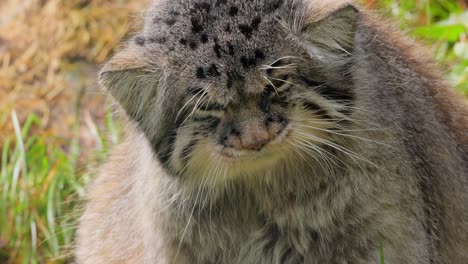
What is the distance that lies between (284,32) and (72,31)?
16.8 ft

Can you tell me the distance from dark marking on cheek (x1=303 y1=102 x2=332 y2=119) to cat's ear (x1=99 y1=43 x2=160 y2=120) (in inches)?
27.6

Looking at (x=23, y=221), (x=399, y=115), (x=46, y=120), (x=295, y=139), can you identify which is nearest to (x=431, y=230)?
(x=399, y=115)

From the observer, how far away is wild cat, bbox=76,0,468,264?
4062 millimetres

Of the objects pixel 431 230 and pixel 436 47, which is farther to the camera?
pixel 436 47

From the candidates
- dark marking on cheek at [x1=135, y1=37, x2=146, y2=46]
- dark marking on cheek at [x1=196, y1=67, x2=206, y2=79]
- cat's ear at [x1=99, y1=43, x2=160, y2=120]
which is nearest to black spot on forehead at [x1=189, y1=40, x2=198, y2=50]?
dark marking on cheek at [x1=196, y1=67, x2=206, y2=79]

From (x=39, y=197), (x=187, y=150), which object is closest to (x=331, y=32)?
(x=187, y=150)

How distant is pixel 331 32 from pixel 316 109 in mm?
359

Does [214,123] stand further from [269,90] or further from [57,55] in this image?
[57,55]

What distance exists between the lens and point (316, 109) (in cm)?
421

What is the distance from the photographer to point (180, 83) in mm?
4141

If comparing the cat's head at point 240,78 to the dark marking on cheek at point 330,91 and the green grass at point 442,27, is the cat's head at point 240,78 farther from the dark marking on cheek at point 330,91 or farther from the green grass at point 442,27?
the green grass at point 442,27

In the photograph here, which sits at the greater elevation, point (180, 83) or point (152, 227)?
point (180, 83)

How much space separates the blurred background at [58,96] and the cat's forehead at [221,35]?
1.02 meters

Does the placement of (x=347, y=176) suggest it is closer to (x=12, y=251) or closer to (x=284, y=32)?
(x=284, y=32)
